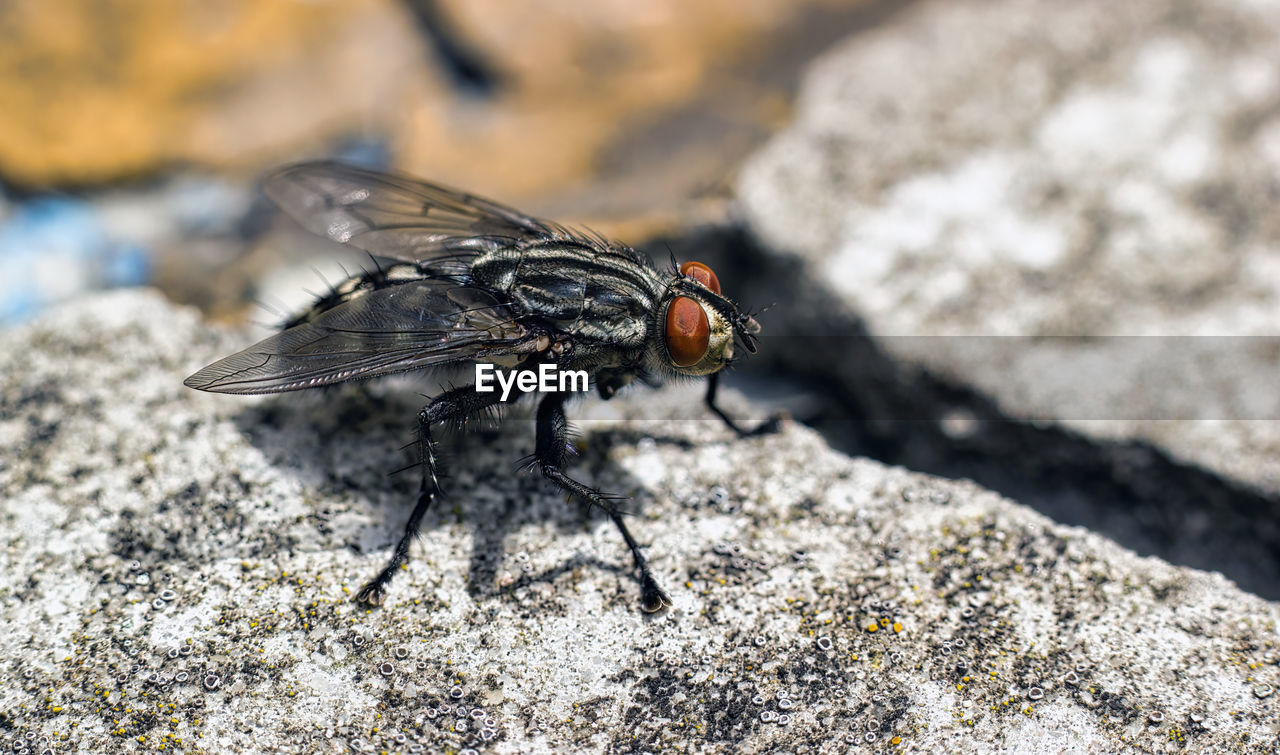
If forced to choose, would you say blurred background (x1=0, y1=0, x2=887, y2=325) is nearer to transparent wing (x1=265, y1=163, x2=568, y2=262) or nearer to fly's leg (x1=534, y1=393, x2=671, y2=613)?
transparent wing (x1=265, y1=163, x2=568, y2=262)

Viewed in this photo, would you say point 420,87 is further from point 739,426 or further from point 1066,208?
point 1066,208

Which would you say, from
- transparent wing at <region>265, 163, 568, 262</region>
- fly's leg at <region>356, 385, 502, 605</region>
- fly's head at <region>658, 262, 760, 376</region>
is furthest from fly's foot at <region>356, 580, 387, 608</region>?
transparent wing at <region>265, 163, 568, 262</region>

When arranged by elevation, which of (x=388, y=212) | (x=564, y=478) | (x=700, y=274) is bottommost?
(x=564, y=478)

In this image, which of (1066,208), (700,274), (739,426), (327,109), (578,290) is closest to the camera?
(578,290)

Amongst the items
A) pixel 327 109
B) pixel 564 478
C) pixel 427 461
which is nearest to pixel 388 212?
pixel 427 461

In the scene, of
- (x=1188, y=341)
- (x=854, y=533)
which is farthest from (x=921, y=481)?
(x=1188, y=341)

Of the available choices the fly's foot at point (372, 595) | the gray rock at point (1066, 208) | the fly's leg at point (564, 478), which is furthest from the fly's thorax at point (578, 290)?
the gray rock at point (1066, 208)

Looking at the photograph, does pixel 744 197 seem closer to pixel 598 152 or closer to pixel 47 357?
pixel 598 152
